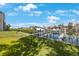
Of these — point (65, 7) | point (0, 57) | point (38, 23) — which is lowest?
point (0, 57)

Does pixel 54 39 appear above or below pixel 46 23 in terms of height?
below

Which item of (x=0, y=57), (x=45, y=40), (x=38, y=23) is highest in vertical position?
(x=38, y=23)

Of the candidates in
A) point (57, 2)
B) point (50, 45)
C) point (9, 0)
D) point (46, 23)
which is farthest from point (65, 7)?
point (9, 0)

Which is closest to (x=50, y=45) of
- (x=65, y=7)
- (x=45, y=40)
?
(x=45, y=40)

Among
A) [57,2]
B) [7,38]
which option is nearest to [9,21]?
[7,38]

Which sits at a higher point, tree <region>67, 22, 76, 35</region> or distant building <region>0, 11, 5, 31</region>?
distant building <region>0, 11, 5, 31</region>

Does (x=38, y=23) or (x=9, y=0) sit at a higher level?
(x=9, y=0)

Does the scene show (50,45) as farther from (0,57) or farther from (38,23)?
(0,57)

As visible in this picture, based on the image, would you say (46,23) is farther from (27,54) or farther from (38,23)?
(27,54)

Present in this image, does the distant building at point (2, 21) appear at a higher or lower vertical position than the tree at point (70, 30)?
higher
